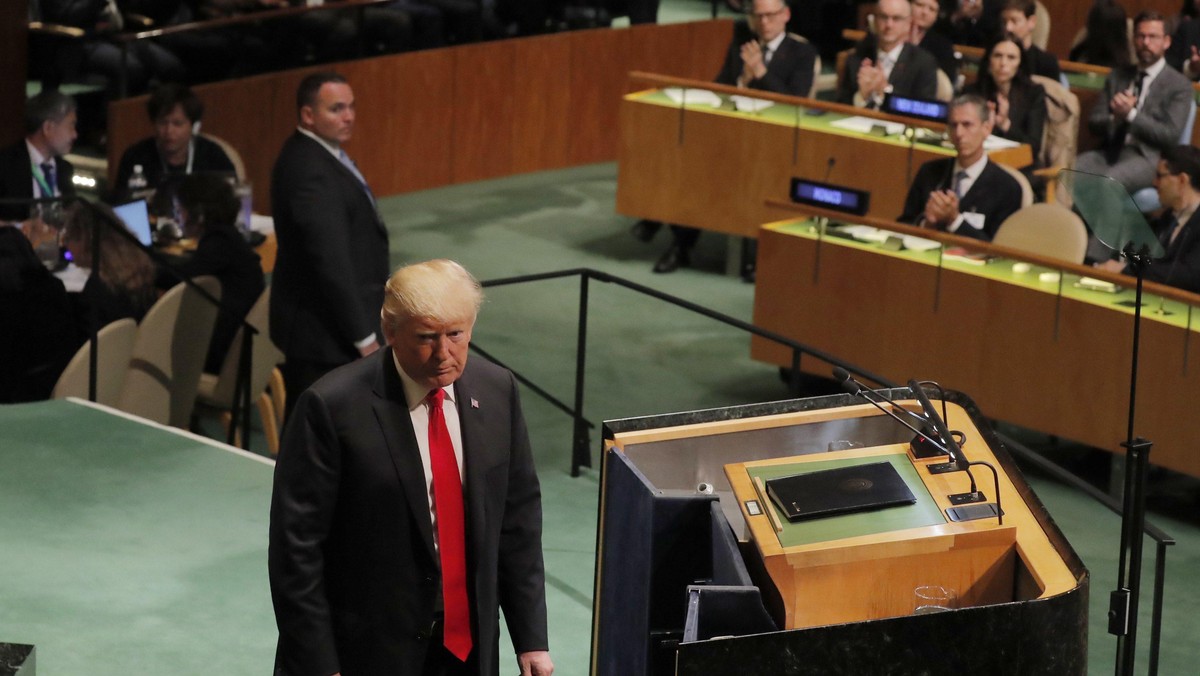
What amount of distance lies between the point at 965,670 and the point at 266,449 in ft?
14.9

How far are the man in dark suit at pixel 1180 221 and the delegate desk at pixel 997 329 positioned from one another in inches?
6.3

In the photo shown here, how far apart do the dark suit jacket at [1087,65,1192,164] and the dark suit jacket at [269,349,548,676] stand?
623 cm

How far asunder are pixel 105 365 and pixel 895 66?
4.66 m

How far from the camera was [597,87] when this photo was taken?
11.2 meters

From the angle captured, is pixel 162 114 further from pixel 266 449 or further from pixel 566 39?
pixel 566 39

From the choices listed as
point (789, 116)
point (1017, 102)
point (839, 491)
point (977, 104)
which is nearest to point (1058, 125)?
point (1017, 102)

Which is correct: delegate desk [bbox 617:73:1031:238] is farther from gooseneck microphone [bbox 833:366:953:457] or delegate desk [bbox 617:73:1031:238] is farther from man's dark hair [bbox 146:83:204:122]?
gooseneck microphone [bbox 833:366:953:457]

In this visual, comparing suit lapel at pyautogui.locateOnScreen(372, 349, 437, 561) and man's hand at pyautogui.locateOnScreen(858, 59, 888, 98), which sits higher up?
man's hand at pyautogui.locateOnScreen(858, 59, 888, 98)

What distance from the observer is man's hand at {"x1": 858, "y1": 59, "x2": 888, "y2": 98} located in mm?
8727

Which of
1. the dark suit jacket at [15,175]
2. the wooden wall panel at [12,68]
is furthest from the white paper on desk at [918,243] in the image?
the wooden wall panel at [12,68]

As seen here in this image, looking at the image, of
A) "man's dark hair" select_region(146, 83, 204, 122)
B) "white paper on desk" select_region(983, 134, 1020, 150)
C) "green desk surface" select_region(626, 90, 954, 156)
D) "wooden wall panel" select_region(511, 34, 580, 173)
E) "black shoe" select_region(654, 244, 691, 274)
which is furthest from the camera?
"wooden wall panel" select_region(511, 34, 580, 173)

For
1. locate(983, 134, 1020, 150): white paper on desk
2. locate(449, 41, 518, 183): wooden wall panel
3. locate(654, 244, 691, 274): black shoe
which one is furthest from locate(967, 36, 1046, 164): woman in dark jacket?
locate(449, 41, 518, 183): wooden wall panel

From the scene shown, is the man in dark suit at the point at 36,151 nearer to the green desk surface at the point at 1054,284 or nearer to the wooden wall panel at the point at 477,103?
the wooden wall panel at the point at 477,103

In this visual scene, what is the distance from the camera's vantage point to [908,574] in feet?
8.98
